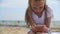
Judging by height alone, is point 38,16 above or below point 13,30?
above

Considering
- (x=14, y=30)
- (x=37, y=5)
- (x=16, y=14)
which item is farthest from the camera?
→ (x=16, y=14)

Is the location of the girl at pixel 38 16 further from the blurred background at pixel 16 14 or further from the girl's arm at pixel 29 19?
the blurred background at pixel 16 14

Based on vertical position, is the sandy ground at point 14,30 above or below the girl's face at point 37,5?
below

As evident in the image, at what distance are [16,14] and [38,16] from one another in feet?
2.56

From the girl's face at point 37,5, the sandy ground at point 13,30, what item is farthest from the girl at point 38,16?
the sandy ground at point 13,30

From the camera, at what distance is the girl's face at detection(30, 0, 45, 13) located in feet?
3.10

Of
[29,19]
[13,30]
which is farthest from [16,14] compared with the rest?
[29,19]

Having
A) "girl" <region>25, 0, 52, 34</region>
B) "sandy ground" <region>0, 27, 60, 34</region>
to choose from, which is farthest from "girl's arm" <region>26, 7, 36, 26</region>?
"sandy ground" <region>0, 27, 60, 34</region>

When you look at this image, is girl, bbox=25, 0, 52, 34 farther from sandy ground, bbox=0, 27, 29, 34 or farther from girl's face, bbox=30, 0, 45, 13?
sandy ground, bbox=0, 27, 29, 34

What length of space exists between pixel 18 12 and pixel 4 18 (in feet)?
0.66

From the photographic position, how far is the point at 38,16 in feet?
3.34

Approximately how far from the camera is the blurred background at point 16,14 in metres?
1.62

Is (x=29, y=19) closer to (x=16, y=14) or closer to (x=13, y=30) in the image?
(x=13, y=30)

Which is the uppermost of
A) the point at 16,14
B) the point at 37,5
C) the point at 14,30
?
the point at 37,5
